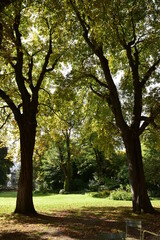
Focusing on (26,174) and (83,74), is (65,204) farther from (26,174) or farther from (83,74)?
(83,74)

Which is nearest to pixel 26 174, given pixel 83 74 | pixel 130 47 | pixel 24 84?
pixel 24 84

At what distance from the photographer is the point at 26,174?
13195 millimetres

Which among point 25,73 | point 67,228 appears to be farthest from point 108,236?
point 25,73

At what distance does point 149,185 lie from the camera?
83.3 feet

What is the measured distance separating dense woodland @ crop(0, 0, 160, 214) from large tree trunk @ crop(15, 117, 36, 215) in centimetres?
5

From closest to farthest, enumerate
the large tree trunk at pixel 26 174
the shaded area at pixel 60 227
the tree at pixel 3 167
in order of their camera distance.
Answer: the shaded area at pixel 60 227 < the large tree trunk at pixel 26 174 < the tree at pixel 3 167

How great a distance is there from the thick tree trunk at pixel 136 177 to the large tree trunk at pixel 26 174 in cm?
538

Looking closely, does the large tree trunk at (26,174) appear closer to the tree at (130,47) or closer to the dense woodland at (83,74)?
the dense woodland at (83,74)

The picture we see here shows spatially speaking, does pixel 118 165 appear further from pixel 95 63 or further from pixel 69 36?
pixel 69 36

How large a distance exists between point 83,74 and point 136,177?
6.66m

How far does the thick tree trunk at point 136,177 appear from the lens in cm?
1326

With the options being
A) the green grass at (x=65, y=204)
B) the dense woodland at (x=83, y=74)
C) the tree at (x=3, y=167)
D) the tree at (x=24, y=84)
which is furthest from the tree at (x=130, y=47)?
the tree at (x=3, y=167)

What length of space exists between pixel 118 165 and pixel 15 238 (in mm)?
27237

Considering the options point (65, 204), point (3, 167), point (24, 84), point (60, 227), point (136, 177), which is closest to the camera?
point (60, 227)
